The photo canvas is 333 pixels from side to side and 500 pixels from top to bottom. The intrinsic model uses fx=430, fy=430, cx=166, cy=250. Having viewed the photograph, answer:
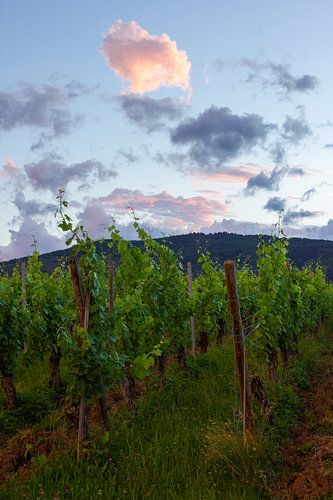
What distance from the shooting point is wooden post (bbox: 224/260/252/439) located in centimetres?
686

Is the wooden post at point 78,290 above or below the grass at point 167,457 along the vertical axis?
above

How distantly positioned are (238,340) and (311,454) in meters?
2.23

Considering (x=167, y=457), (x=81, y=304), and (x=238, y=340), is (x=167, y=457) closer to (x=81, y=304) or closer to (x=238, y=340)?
(x=238, y=340)

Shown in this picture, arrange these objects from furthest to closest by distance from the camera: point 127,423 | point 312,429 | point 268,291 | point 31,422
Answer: point 268,291 → point 31,422 → point 312,429 → point 127,423

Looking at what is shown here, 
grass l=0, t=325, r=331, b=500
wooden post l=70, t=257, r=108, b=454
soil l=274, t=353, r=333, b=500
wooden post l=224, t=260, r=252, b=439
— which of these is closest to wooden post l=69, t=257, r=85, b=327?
wooden post l=70, t=257, r=108, b=454

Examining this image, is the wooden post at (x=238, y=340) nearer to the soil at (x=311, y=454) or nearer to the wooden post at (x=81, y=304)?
the soil at (x=311, y=454)

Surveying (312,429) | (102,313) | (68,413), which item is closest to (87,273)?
(102,313)

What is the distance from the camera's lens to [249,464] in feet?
20.3

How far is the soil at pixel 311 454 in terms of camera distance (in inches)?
223

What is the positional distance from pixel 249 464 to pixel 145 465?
1.50m

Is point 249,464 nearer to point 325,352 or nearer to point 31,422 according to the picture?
point 31,422

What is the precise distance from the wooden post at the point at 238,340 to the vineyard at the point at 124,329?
2 cm

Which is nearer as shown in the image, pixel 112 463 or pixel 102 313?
pixel 112 463

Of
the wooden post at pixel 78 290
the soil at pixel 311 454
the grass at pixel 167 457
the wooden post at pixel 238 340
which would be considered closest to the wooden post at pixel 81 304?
the wooden post at pixel 78 290
